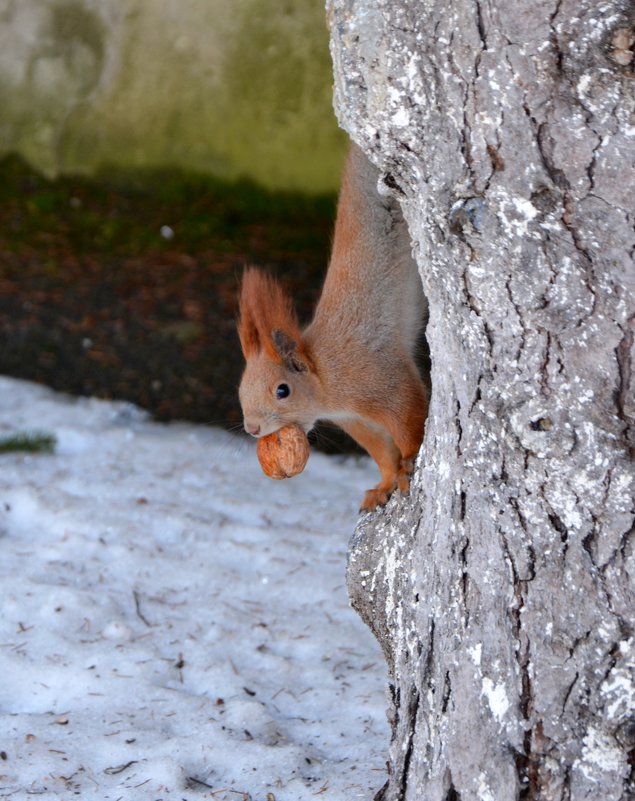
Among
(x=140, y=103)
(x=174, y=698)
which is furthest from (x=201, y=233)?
(x=174, y=698)

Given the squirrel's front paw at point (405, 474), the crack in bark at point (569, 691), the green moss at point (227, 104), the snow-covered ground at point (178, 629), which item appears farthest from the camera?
the green moss at point (227, 104)

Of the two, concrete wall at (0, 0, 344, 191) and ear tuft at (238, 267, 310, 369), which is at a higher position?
concrete wall at (0, 0, 344, 191)

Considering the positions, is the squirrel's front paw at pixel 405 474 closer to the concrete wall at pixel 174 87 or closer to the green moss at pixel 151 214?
the green moss at pixel 151 214

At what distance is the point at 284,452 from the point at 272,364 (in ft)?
0.65

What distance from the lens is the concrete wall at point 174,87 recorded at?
19.3ft

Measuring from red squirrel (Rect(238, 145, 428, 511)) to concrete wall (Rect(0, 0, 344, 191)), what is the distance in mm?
3768

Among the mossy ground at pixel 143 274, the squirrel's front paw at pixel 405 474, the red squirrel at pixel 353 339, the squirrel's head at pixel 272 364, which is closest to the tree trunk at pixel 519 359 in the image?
the squirrel's front paw at pixel 405 474

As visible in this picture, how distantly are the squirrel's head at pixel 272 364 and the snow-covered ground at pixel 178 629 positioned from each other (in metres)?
0.51

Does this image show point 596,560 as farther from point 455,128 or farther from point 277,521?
point 277,521

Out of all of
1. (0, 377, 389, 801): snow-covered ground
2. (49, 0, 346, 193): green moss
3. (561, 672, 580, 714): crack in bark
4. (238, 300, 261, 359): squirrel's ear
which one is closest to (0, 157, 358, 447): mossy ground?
(49, 0, 346, 193): green moss

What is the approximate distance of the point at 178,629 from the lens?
9.55ft

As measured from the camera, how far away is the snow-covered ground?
2307 millimetres

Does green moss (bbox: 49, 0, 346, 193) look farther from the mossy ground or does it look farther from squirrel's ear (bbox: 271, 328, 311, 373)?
squirrel's ear (bbox: 271, 328, 311, 373)

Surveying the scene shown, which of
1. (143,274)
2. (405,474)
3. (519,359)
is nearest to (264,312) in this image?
(405,474)
